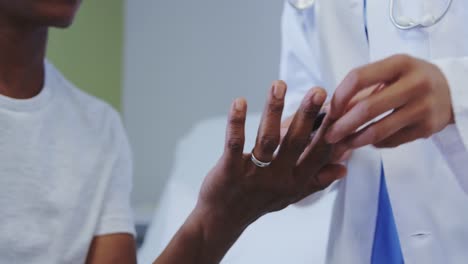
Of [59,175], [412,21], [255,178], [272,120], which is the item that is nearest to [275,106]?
[272,120]

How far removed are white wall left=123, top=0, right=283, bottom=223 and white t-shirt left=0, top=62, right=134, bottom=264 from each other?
57 centimetres

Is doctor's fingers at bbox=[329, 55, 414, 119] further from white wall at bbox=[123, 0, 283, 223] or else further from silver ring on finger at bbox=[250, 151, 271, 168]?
white wall at bbox=[123, 0, 283, 223]

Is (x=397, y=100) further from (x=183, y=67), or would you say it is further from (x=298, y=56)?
(x=183, y=67)

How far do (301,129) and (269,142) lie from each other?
4 cm

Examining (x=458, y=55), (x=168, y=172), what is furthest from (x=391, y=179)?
(x=168, y=172)

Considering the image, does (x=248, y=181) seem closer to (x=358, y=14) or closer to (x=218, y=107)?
(x=358, y=14)

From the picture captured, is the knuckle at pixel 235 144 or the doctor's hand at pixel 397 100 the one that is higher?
the doctor's hand at pixel 397 100

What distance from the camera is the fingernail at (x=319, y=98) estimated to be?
657mm

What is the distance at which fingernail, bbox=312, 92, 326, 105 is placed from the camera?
2.16 ft

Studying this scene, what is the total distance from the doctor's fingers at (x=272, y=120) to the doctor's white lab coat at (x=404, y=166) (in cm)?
17

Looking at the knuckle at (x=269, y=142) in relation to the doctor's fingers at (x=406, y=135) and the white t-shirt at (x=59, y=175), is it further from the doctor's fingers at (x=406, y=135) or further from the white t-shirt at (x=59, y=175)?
the white t-shirt at (x=59, y=175)

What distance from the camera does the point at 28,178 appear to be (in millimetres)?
843

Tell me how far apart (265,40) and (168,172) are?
0.53m

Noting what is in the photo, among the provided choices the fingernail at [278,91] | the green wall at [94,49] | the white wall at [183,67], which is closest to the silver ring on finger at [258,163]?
the fingernail at [278,91]
